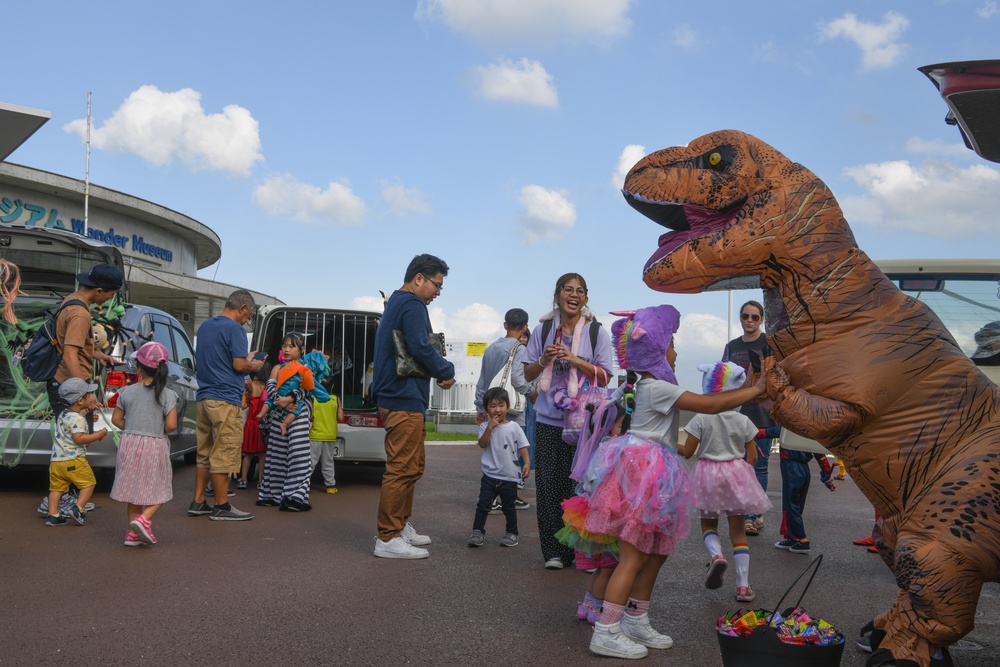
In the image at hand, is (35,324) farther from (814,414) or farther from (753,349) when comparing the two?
(814,414)

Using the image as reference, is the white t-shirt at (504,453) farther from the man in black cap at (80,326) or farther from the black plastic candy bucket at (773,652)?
the black plastic candy bucket at (773,652)

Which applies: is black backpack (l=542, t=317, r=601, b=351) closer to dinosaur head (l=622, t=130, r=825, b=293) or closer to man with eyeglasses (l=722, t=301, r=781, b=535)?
man with eyeglasses (l=722, t=301, r=781, b=535)

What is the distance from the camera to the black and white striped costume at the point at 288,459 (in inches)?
322

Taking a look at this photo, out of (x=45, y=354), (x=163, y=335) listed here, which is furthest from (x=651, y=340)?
(x=163, y=335)

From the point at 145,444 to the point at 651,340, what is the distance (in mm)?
4000

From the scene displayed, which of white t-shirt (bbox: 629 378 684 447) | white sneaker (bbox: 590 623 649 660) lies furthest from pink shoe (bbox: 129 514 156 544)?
white t-shirt (bbox: 629 378 684 447)

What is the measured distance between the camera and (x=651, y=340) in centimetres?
423

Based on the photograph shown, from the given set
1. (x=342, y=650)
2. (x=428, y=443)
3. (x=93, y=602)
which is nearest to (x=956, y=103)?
(x=342, y=650)

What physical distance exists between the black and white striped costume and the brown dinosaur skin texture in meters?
5.40

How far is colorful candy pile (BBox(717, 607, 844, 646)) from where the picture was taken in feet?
9.97

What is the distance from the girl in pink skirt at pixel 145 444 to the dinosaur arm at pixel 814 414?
4549 millimetres

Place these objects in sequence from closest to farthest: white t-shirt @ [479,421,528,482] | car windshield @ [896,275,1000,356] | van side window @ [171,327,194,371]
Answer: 1. car windshield @ [896,275,1000,356]
2. white t-shirt @ [479,421,528,482]
3. van side window @ [171,327,194,371]

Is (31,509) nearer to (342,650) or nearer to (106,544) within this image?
(106,544)

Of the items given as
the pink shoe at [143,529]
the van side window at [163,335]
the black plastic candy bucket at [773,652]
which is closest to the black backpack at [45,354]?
the pink shoe at [143,529]
